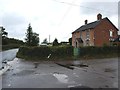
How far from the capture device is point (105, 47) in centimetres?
3594

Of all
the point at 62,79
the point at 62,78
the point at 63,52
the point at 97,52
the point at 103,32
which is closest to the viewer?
the point at 62,79

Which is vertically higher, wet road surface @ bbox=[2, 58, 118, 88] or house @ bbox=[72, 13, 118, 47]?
house @ bbox=[72, 13, 118, 47]

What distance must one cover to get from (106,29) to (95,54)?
2227 centimetres

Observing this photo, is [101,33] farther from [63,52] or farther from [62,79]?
[62,79]

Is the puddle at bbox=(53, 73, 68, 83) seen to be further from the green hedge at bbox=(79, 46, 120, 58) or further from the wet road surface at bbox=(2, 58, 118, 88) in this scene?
the green hedge at bbox=(79, 46, 120, 58)

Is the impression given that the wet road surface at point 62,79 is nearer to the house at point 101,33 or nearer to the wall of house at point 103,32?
the house at point 101,33

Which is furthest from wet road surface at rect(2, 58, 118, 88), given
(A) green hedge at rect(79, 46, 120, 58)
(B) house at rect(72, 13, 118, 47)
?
(B) house at rect(72, 13, 118, 47)

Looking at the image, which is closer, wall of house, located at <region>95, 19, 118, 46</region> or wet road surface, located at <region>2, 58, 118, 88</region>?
wet road surface, located at <region>2, 58, 118, 88</region>

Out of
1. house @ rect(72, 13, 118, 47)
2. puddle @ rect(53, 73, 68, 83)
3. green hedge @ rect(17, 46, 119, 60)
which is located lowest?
puddle @ rect(53, 73, 68, 83)

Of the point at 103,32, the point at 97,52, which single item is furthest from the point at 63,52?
the point at 103,32

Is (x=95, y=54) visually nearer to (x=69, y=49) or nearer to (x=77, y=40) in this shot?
(x=69, y=49)

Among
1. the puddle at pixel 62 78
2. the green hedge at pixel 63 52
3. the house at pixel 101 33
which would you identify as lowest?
the puddle at pixel 62 78

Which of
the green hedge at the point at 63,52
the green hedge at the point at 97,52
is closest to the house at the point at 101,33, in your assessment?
the green hedge at the point at 97,52

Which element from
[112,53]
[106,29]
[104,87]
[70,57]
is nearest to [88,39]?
[106,29]
